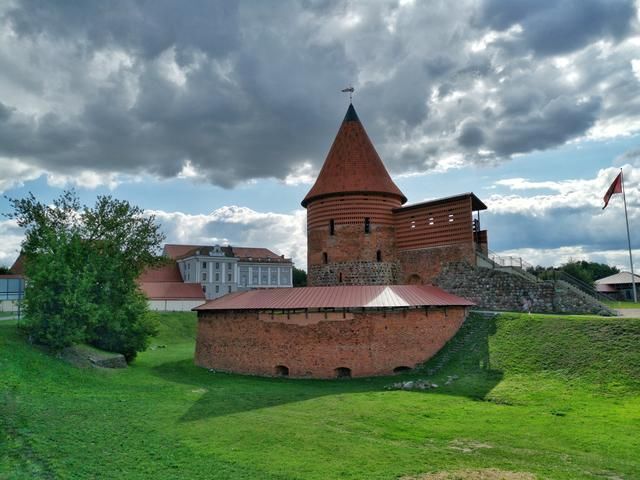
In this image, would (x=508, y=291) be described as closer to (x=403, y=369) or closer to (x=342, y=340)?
(x=403, y=369)

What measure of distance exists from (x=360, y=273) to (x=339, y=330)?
557 centimetres

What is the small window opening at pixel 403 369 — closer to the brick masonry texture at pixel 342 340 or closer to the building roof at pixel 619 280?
the brick masonry texture at pixel 342 340

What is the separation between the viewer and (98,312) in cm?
1716

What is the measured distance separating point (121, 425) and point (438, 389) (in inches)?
331

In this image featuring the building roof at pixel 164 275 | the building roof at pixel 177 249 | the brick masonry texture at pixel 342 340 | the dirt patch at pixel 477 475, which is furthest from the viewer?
the building roof at pixel 177 249

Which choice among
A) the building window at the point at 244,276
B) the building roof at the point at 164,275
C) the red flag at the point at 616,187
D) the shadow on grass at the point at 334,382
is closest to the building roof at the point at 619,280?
the red flag at the point at 616,187

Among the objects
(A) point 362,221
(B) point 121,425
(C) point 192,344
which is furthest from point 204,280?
(B) point 121,425

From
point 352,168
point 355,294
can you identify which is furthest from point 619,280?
point 355,294

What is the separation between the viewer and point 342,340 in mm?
17125

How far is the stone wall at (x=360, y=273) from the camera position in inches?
881

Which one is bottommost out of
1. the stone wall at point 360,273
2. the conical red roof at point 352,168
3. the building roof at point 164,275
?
the stone wall at point 360,273

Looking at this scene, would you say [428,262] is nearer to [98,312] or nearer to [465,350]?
[465,350]

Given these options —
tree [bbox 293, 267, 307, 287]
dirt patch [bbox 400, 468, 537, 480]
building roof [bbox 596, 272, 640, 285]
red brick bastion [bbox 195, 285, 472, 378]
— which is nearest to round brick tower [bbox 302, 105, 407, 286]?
red brick bastion [bbox 195, 285, 472, 378]

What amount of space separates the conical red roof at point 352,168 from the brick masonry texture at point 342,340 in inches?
290
